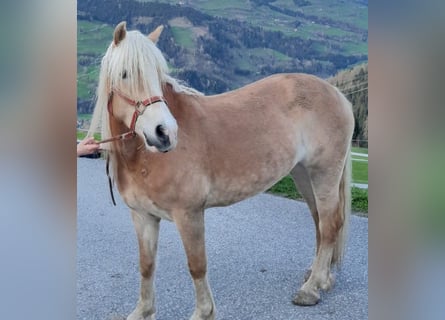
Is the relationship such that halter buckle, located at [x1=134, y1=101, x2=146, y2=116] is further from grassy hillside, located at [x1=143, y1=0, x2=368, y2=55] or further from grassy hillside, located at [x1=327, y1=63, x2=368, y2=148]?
grassy hillside, located at [x1=327, y1=63, x2=368, y2=148]

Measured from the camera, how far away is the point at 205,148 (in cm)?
159

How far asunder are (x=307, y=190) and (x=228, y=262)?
0.49m

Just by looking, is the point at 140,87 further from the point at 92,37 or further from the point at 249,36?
the point at 249,36

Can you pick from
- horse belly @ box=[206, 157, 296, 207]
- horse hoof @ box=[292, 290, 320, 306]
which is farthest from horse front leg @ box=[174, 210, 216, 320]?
horse hoof @ box=[292, 290, 320, 306]

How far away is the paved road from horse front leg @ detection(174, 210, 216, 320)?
4.4 inches

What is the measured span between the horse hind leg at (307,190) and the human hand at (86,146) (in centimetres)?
93

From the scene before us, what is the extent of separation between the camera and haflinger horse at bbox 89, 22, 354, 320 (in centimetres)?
135

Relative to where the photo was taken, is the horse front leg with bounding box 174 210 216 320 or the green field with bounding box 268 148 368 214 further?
the green field with bounding box 268 148 368 214

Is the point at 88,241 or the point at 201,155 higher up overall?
the point at 201,155

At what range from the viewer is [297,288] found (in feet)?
6.31

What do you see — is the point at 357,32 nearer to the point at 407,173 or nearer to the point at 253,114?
the point at 253,114

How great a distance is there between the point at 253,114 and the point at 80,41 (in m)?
0.69

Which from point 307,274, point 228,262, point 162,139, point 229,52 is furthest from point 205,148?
point 307,274

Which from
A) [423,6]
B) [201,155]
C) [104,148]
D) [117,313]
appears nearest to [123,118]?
[104,148]
